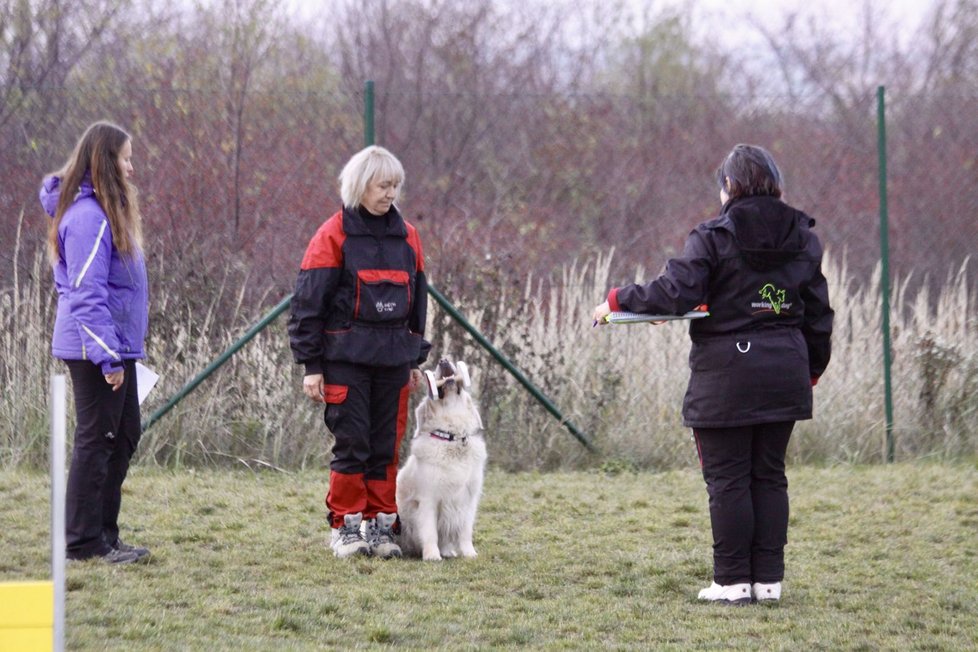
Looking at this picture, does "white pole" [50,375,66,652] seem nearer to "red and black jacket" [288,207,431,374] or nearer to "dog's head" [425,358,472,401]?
"red and black jacket" [288,207,431,374]

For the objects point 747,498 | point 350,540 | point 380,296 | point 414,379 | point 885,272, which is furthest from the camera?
point 885,272

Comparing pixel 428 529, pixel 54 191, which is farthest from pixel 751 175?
pixel 54 191

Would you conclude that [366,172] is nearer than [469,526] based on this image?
Yes

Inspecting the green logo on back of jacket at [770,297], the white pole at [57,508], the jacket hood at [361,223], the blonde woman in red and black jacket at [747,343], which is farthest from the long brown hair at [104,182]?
the green logo on back of jacket at [770,297]

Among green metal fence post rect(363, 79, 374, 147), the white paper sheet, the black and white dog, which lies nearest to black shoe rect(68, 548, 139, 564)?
the white paper sheet

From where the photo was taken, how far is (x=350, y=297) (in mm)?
5199

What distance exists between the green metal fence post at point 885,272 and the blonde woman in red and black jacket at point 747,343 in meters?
3.84

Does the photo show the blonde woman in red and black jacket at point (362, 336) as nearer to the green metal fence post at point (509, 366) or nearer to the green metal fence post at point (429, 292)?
the green metal fence post at point (429, 292)

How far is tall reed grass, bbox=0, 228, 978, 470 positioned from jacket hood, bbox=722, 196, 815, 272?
143 inches

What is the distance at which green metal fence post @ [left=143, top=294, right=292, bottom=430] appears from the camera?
731 cm

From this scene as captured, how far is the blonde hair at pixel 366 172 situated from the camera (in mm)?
5168

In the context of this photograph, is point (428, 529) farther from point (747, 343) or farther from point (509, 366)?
point (509, 366)

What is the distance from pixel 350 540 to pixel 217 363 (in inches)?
95.1

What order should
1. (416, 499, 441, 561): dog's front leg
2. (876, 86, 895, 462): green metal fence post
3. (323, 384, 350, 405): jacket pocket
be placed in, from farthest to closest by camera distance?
(876, 86, 895, 462): green metal fence post → (416, 499, 441, 561): dog's front leg → (323, 384, 350, 405): jacket pocket
